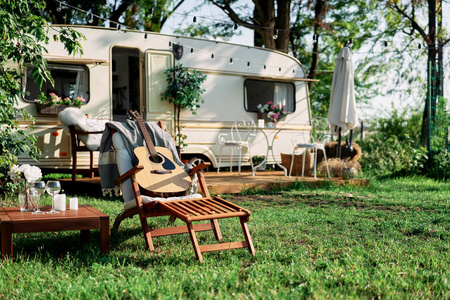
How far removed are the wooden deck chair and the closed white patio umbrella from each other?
4647 mm

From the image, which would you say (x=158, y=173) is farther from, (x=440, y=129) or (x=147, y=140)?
(x=440, y=129)

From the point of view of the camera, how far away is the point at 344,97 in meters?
8.51

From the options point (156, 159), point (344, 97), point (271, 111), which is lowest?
→ point (156, 159)

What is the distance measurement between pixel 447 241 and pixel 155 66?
222 inches

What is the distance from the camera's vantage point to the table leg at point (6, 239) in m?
3.38

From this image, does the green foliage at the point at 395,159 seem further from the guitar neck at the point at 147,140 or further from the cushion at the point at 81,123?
the guitar neck at the point at 147,140

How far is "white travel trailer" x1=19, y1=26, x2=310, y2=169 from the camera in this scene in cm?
754

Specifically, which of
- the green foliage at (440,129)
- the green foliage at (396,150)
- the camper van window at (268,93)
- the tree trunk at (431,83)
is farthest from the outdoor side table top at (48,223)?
the green foliage at (440,129)

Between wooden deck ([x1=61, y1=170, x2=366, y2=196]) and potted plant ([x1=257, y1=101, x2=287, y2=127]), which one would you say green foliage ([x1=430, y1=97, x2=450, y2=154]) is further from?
potted plant ([x1=257, y1=101, x2=287, y2=127])

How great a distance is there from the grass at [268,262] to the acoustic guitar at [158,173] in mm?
447

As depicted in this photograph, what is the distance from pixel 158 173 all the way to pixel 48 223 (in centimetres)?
137

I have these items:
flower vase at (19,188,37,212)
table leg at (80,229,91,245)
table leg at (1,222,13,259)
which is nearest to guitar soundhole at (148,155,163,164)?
table leg at (80,229,91,245)

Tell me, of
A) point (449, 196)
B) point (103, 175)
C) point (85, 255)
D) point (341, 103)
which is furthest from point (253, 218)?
point (341, 103)

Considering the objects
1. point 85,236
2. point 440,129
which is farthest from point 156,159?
point 440,129
